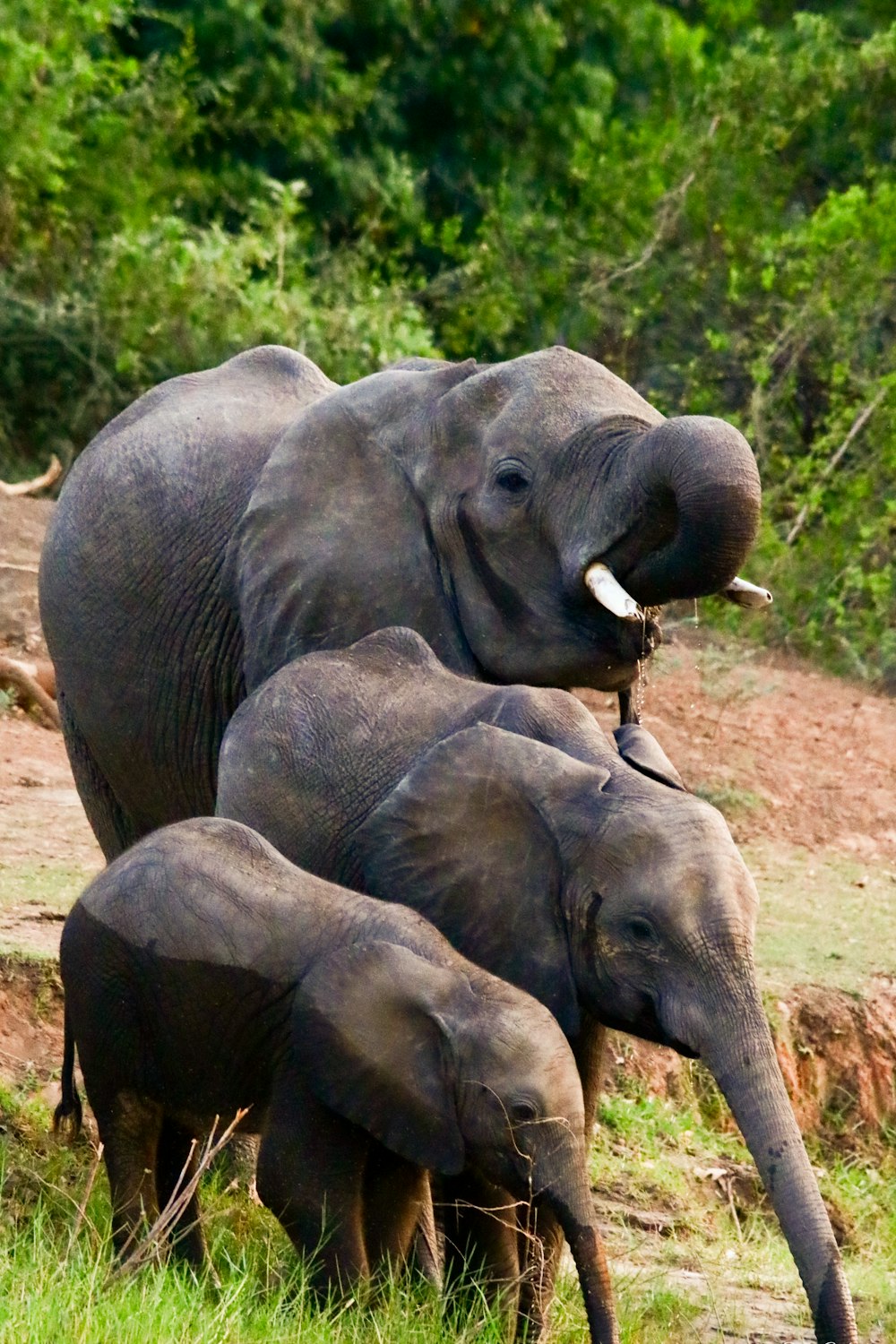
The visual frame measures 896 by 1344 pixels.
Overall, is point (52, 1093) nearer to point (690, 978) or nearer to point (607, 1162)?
point (607, 1162)

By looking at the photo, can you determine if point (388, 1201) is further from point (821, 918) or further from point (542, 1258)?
point (821, 918)

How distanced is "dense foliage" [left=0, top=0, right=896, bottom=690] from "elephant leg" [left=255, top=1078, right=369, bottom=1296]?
722 cm

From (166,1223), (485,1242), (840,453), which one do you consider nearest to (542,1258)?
(485,1242)

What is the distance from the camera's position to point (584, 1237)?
4.74 metres

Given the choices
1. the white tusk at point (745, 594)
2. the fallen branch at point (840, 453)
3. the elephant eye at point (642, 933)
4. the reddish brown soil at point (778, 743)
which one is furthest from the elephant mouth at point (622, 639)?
the fallen branch at point (840, 453)

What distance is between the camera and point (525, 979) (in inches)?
203

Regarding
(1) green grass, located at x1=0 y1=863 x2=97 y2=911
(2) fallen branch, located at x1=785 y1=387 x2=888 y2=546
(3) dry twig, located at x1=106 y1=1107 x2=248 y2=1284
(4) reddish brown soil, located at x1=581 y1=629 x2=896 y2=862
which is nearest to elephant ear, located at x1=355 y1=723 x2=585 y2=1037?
(3) dry twig, located at x1=106 y1=1107 x2=248 y2=1284

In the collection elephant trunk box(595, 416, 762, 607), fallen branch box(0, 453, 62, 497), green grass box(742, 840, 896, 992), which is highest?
elephant trunk box(595, 416, 762, 607)

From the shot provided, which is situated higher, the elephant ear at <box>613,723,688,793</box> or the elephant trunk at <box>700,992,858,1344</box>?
the elephant ear at <box>613,723,688,793</box>

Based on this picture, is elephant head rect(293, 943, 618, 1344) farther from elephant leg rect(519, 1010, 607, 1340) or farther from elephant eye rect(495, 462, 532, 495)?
elephant eye rect(495, 462, 532, 495)

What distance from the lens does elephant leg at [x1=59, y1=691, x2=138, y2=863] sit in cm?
701

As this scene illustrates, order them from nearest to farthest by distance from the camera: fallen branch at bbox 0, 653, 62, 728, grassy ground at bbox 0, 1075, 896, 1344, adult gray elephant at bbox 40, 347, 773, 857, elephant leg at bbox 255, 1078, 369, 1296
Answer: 1. grassy ground at bbox 0, 1075, 896, 1344
2. elephant leg at bbox 255, 1078, 369, 1296
3. adult gray elephant at bbox 40, 347, 773, 857
4. fallen branch at bbox 0, 653, 62, 728

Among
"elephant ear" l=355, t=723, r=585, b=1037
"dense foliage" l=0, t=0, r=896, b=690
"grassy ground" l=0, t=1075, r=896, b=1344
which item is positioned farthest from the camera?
"dense foliage" l=0, t=0, r=896, b=690

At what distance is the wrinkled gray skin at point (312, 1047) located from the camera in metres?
4.80
